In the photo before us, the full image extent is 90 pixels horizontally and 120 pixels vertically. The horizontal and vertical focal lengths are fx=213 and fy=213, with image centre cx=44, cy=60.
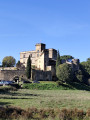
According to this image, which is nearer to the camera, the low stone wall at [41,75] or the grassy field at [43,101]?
the grassy field at [43,101]

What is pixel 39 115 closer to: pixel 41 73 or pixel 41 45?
pixel 41 73

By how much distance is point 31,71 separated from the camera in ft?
216

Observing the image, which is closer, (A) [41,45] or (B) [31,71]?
(B) [31,71]

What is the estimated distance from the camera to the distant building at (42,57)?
71.8m

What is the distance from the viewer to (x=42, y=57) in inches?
2886

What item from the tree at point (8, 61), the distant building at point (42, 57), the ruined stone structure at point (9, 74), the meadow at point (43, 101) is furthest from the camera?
the tree at point (8, 61)

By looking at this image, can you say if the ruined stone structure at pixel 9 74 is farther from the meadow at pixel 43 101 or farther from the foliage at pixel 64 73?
the meadow at pixel 43 101

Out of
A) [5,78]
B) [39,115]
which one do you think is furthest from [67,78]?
[39,115]

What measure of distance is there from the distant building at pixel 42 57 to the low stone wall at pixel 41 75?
2.73 meters

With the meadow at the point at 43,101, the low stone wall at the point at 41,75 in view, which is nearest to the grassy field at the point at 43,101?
the meadow at the point at 43,101

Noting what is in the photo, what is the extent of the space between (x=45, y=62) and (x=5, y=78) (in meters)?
14.9

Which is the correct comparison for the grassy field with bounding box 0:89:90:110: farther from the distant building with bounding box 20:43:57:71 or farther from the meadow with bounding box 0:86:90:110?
the distant building with bounding box 20:43:57:71

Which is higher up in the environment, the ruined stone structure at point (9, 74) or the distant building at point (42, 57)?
the distant building at point (42, 57)

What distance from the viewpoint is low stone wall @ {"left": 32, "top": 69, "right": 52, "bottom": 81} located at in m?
65.4
